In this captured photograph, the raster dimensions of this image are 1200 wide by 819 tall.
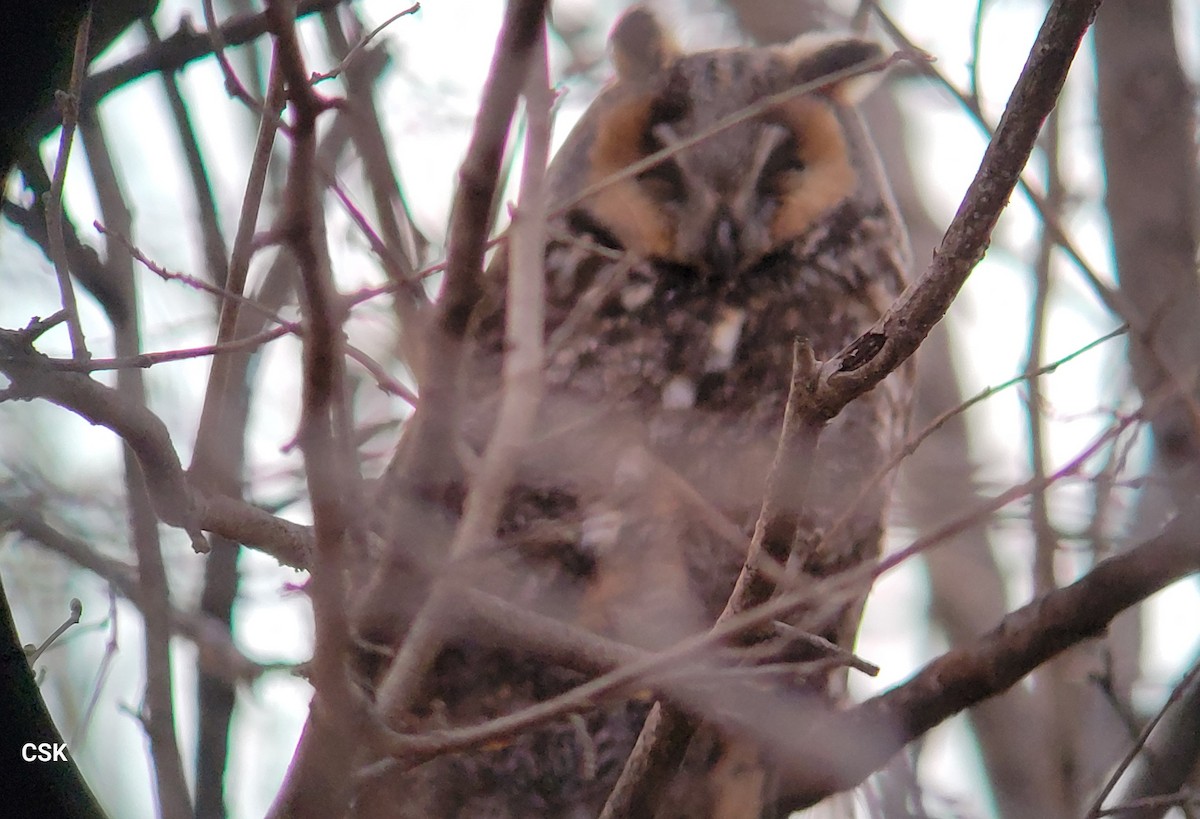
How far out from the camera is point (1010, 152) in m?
1.16

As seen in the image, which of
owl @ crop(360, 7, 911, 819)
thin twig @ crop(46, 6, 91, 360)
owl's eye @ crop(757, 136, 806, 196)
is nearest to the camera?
thin twig @ crop(46, 6, 91, 360)

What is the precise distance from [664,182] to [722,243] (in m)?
0.18

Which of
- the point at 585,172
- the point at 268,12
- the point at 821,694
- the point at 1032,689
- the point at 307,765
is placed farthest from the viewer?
→ the point at 1032,689

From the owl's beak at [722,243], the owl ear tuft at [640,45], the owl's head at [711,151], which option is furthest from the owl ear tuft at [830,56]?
the owl's beak at [722,243]

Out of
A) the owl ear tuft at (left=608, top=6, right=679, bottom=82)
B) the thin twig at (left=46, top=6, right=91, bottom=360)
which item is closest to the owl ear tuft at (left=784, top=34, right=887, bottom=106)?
the owl ear tuft at (left=608, top=6, right=679, bottom=82)

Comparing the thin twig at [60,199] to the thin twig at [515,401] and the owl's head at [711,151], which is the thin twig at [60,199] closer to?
the thin twig at [515,401]

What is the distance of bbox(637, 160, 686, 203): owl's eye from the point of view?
237 centimetres

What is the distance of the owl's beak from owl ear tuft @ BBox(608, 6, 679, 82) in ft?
1.35

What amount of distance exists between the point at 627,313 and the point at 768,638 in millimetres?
966

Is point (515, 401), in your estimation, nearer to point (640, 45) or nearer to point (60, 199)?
point (60, 199)

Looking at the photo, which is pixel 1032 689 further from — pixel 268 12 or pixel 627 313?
pixel 268 12

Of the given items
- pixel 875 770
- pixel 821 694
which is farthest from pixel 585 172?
pixel 875 770

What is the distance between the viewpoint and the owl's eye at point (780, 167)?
7.93 ft

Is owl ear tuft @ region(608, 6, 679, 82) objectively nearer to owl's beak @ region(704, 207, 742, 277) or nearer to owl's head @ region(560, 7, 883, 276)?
owl's head @ region(560, 7, 883, 276)
